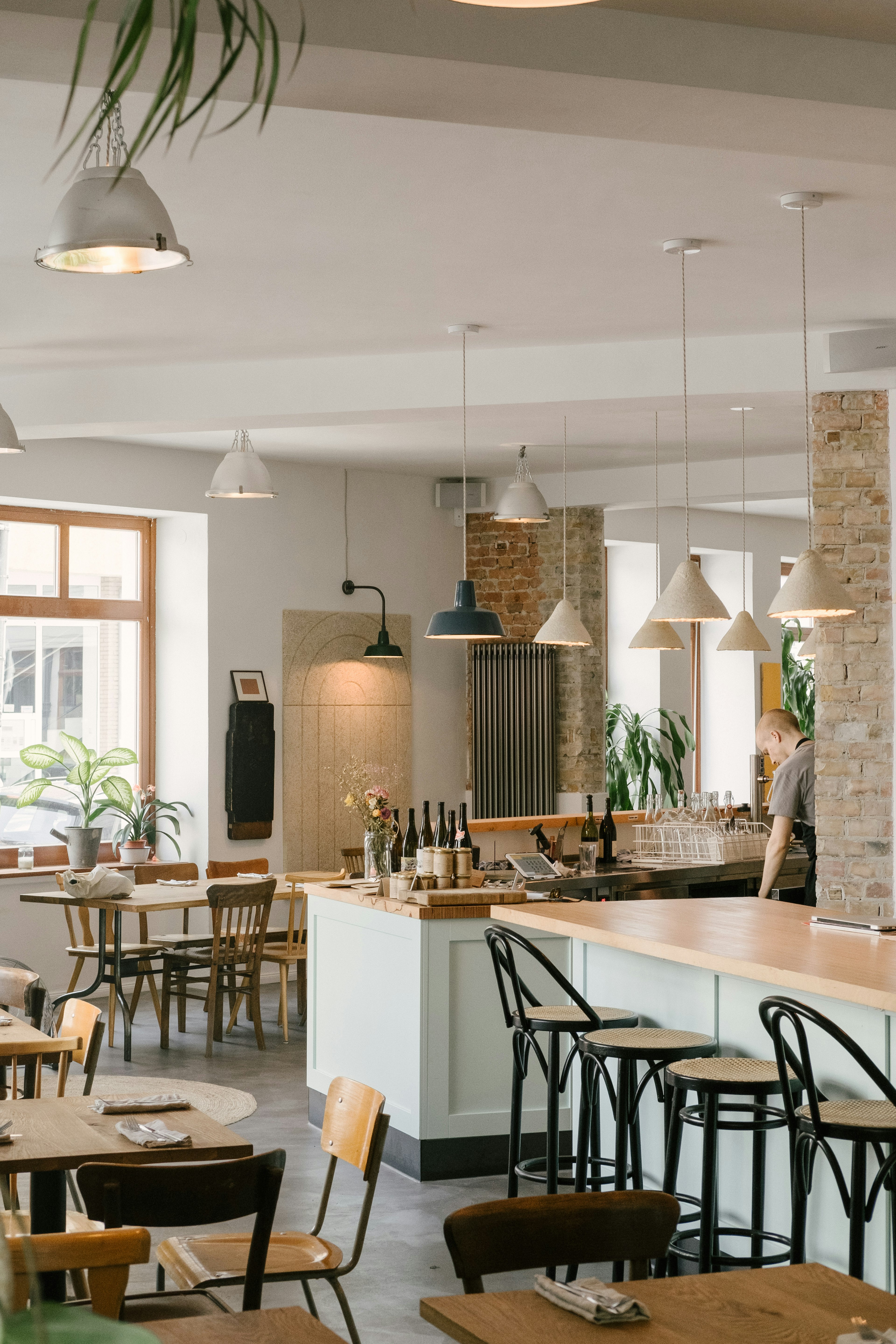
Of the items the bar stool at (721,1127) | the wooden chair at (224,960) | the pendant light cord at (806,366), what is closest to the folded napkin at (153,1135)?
the bar stool at (721,1127)

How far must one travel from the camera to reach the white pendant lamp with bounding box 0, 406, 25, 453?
20.7 ft

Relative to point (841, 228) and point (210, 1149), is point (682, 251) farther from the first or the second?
point (210, 1149)

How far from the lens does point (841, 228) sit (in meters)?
5.02

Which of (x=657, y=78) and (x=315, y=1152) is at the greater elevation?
(x=657, y=78)

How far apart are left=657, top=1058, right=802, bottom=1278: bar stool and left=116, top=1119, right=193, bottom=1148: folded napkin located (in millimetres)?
1311

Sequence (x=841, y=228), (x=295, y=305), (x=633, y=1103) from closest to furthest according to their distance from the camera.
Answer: (x=633, y=1103), (x=841, y=228), (x=295, y=305)

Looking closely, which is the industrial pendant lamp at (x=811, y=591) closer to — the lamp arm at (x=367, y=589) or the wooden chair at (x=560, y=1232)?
the wooden chair at (x=560, y=1232)

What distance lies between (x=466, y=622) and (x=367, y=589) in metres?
4.35

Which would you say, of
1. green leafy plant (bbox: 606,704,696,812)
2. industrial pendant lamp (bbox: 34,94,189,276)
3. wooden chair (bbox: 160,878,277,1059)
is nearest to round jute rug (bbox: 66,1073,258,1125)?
wooden chair (bbox: 160,878,277,1059)

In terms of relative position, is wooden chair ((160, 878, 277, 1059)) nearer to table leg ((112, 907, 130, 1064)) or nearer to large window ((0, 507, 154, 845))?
table leg ((112, 907, 130, 1064))

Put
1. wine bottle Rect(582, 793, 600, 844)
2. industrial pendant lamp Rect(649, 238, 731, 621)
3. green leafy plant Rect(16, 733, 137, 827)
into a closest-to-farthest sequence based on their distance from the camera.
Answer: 1. industrial pendant lamp Rect(649, 238, 731, 621)
2. wine bottle Rect(582, 793, 600, 844)
3. green leafy plant Rect(16, 733, 137, 827)

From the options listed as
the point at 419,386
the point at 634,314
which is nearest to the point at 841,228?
the point at 634,314

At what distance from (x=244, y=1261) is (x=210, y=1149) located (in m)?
0.39

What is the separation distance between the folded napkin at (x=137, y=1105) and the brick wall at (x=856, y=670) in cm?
368
